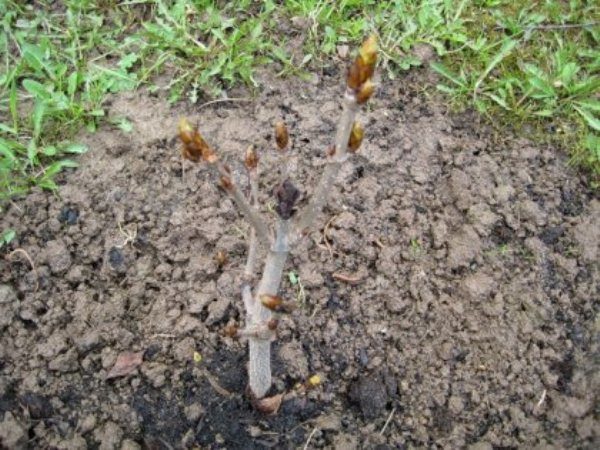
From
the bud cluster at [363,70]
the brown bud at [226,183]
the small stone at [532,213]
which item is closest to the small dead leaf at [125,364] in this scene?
the brown bud at [226,183]

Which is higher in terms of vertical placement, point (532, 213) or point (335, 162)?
point (335, 162)

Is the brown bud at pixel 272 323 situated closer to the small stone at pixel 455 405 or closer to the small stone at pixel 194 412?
the small stone at pixel 194 412

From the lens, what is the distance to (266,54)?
2.82 meters

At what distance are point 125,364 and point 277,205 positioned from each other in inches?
38.3

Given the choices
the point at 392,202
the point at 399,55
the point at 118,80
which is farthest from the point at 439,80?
the point at 118,80

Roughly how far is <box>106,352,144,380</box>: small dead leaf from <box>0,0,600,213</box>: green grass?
0.88m

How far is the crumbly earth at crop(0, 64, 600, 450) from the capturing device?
2.13m

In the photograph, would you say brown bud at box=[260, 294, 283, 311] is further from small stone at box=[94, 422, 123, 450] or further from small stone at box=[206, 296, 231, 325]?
small stone at box=[94, 422, 123, 450]

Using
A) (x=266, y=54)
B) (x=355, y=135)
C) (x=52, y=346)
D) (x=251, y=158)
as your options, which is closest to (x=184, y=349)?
(x=52, y=346)

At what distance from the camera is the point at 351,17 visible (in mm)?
2957

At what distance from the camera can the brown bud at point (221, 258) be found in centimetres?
224

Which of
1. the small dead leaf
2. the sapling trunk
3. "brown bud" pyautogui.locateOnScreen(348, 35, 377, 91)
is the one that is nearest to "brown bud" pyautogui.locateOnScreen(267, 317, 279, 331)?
the sapling trunk

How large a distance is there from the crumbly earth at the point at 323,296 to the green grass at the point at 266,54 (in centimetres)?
14

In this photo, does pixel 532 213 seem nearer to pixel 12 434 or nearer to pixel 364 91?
pixel 364 91
